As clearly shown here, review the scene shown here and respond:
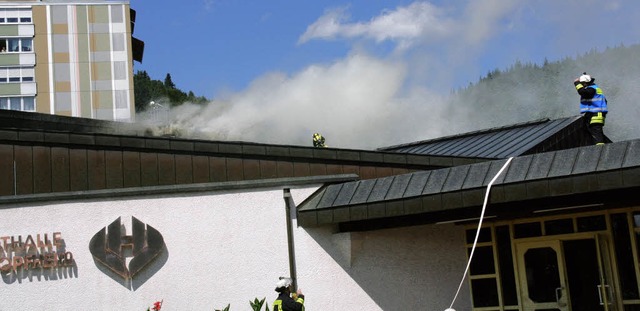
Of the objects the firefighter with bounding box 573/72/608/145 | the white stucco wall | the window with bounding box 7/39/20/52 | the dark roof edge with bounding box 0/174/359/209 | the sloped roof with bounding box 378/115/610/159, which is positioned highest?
the window with bounding box 7/39/20/52

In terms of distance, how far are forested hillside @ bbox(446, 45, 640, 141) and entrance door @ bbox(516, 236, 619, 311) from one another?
170 ft

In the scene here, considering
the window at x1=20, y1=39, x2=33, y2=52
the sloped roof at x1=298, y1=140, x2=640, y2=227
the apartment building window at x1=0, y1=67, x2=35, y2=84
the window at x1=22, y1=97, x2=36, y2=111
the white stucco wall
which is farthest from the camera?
the window at x1=20, y1=39, x2=33, y2=52

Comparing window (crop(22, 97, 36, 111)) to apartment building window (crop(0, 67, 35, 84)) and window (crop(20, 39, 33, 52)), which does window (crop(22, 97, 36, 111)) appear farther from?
window (crop(20, 39, 33, 52))

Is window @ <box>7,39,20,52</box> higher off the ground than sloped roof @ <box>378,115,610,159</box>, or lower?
higher

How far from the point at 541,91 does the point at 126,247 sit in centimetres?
6039

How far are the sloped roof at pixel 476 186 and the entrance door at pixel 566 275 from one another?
2.19m

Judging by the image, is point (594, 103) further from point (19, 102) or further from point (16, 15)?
point (16, 15)

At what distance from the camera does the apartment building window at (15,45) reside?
64812mm

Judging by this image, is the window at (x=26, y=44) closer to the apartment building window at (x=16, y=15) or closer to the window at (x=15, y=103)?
the apartment building window at (x=16, y=15)

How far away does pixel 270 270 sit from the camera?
1460cm

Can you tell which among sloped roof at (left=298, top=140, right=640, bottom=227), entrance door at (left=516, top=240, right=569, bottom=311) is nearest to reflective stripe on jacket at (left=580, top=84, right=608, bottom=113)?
entrance door at (left=516, top=240, right=569, bottom=311)

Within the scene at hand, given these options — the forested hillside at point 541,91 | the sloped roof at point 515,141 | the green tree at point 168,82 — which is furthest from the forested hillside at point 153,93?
the sloped roof at point 515,141

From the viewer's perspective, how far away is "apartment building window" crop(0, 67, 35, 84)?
64.2m

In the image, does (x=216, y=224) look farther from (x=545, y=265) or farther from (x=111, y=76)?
(x=111, y=76)
